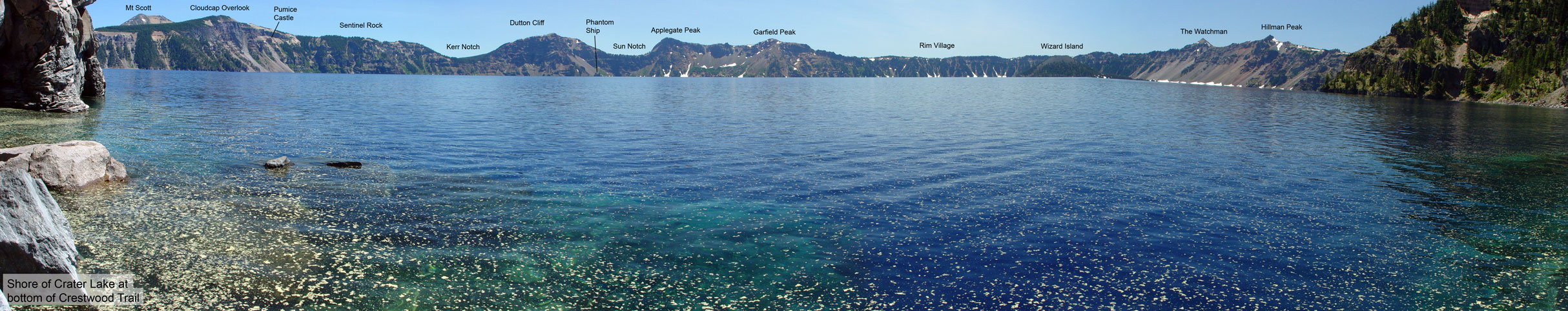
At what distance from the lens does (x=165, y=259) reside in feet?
48.8

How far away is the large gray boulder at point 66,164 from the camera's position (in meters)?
21.6

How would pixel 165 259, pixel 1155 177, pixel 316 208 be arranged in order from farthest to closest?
pixel 1155 177, pixel 316 208, pixel 165 259

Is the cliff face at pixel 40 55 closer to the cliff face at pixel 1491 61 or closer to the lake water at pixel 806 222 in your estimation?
the lake water at pixel 806 222

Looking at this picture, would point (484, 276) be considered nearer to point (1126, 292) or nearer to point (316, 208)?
point (316, 208)

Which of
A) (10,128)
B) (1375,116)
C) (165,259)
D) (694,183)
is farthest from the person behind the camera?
(1375,116)

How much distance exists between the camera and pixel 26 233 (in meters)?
12.3

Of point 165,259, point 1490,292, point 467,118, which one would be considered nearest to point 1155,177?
point 1490,292

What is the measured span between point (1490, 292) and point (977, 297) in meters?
10.2

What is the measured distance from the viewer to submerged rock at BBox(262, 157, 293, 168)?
27.0 metres

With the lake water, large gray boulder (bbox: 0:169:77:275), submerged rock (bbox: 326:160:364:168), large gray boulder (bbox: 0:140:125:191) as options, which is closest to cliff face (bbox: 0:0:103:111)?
the lake water

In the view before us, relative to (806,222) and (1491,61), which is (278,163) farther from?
(1491,61)

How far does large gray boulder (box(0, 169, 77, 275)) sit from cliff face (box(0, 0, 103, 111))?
4273 centimetres

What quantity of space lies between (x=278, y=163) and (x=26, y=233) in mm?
16049

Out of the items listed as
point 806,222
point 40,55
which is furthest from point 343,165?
point 40,55
